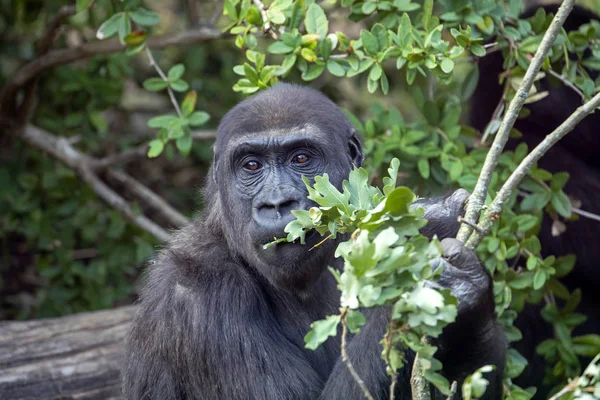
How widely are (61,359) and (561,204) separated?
3090mm

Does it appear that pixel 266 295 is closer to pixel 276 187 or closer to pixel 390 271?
pixel 276 187

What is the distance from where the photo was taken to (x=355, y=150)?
434 centimetres

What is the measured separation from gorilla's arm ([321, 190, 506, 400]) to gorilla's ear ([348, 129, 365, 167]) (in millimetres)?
689

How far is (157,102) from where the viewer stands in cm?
923

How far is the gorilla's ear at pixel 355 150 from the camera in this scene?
431 cm

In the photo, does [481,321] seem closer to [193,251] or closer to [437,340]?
[437,340]

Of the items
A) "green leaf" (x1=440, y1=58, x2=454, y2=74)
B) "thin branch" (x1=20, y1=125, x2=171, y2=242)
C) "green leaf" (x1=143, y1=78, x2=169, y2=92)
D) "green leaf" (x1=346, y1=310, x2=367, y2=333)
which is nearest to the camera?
"green leaf" (x1=346, y1=310, x2=367, y2=333)

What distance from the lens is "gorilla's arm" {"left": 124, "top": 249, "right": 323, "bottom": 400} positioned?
12.5 feet

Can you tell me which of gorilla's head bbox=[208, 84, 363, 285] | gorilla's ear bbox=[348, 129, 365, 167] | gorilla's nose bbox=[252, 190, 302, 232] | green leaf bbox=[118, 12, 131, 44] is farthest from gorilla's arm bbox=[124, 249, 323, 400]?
green leaf bbox=[118, 12, 131, 44]

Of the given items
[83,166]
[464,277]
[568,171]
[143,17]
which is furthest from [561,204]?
[83,166]

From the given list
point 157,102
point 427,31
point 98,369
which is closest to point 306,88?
point 427,31

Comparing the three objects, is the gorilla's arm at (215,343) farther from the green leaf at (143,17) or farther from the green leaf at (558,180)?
the green leaf at (558,180)

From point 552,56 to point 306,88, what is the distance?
1.42 m

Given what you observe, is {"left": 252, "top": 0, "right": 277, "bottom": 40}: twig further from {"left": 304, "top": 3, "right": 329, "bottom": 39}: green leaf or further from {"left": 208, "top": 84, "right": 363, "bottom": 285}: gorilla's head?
{"left": 208, "top": 84, "right": 363, "bottom": 285}: gorilla's head
